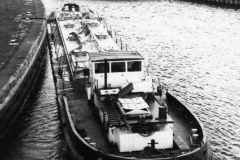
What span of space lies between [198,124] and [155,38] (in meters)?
38.3

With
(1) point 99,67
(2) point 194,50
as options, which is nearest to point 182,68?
(2) point 194,50

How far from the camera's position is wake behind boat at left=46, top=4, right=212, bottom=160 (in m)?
21.0

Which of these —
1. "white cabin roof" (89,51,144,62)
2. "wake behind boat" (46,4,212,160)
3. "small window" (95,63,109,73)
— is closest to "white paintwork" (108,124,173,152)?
"wake behind boat" (46,4,212,160)

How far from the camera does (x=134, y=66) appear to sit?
26.0 meters

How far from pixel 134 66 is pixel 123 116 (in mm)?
5199

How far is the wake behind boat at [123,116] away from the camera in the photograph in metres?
21.0

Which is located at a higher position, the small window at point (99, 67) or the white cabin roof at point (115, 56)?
the white cabin roof at point (115, 56)

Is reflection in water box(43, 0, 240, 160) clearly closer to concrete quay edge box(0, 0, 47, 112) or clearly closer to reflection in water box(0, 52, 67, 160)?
reflection in water box(0, 52, 67, 160)

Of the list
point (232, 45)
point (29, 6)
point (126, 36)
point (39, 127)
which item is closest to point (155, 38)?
point (126, 36)

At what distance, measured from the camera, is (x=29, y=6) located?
7025 centimetres

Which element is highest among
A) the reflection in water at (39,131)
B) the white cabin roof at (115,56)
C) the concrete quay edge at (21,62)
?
the white cabin roof at (115,56)

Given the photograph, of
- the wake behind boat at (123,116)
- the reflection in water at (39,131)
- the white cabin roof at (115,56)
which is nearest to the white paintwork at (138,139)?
the wake behind boat at (123,116)

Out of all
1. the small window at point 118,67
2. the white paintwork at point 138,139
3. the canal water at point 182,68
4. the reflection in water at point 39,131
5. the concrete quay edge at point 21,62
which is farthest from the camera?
the concrete quay edge at point 21,62

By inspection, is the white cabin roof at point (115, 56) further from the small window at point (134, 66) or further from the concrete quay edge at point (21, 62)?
the concrete quay edge at point (21, 62)
